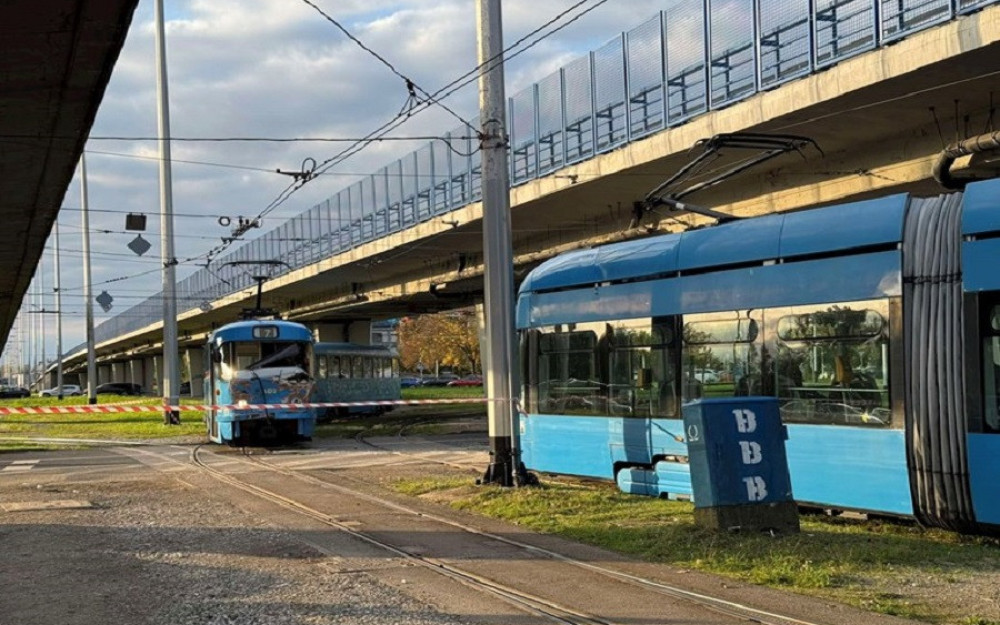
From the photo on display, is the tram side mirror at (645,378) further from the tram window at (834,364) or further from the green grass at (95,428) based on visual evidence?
the green grass at (95,428)

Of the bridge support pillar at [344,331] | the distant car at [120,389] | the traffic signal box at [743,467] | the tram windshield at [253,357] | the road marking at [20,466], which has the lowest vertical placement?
the road marking at [20,466]

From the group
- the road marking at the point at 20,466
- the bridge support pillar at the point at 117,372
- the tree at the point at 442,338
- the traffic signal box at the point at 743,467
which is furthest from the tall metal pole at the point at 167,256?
the bridge support pillar at the point at 117,372

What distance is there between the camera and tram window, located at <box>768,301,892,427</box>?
10555 millimetres

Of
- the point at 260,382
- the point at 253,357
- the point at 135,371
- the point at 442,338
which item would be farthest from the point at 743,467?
the point at 135,371

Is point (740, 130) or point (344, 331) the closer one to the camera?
point (740, 130)

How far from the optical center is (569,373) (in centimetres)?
1516

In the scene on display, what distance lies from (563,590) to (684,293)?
537 centimetres

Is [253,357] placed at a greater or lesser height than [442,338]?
lesser

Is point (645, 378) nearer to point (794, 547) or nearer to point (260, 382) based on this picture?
point (794, 547)

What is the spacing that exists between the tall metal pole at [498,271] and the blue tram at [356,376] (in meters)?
23.5

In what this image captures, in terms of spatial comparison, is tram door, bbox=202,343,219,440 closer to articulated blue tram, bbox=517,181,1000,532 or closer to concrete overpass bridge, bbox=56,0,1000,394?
concrete overpass bridge, bbox=56,0,1000,394

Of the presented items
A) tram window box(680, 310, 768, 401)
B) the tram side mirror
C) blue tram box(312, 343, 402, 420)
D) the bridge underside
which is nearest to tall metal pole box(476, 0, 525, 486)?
the tram side mirror

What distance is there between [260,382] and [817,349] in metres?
18.0

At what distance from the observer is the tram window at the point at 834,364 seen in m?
10.6
